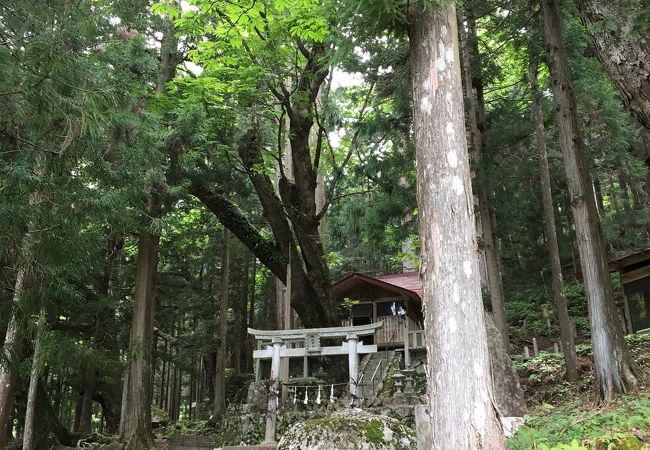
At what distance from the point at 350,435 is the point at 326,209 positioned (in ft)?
28.3

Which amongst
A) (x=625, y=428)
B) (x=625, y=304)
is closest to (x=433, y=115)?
(x=625, y=428)

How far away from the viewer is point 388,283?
18438 mm

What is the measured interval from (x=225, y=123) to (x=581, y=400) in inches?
368

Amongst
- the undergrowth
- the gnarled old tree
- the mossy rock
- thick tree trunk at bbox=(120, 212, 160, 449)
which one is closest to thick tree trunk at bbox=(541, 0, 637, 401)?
the undergrowth

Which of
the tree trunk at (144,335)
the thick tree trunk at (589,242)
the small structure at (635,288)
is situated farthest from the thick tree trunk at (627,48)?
the small structure at (635,288)

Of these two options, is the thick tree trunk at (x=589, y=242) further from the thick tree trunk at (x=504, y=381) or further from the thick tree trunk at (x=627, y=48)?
the thick tree trunk at (x=627, y=48)

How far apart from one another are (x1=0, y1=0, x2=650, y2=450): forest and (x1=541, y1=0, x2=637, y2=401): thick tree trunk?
1.4 inches

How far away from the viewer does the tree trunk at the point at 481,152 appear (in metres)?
10.6

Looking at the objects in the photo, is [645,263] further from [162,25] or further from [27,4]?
[27,4]

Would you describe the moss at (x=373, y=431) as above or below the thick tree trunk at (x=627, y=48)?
below

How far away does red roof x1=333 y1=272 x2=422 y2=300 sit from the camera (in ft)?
59.5

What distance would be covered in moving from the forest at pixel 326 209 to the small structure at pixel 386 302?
128mm

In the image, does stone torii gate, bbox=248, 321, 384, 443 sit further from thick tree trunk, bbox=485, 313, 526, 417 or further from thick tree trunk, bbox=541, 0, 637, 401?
thick tree trunk, bbox=541, 0, 637, 401

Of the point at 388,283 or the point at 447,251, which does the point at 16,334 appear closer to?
the point at 447,251
